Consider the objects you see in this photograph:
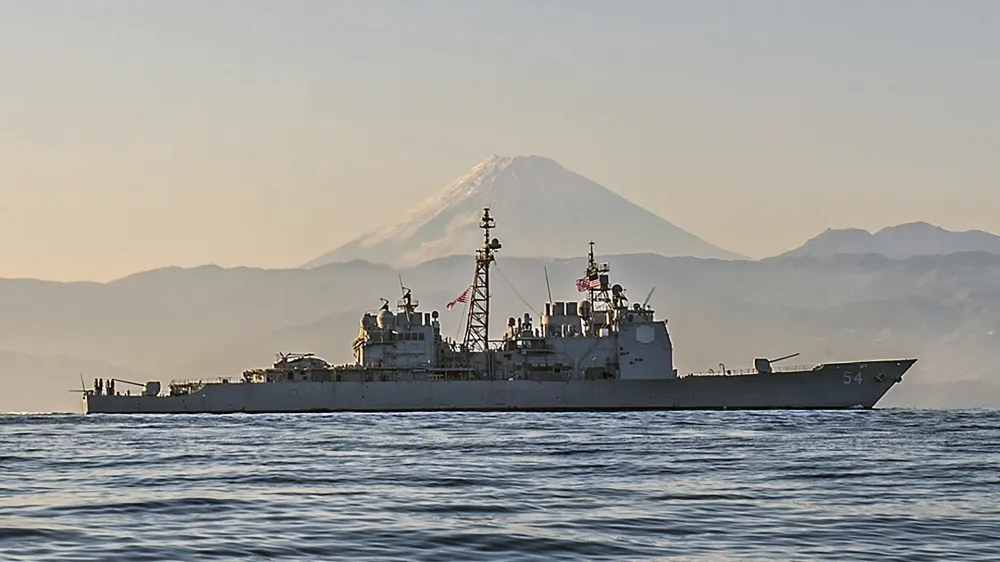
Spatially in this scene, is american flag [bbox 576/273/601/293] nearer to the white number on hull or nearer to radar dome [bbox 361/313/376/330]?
radar dome [bbox 361/313/376/330]

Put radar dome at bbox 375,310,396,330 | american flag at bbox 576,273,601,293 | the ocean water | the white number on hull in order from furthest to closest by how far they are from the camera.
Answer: radar dome at bbox 375,310,396,330, american flag at bbox 576,273,601,293, the white number on hull, the ocean water

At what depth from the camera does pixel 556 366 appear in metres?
69.4

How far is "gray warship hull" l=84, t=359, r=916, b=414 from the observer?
6769cm

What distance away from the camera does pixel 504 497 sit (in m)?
23.7

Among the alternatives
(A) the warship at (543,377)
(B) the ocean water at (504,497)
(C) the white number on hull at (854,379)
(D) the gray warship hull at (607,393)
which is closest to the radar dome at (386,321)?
(A) the warship at (543,377)

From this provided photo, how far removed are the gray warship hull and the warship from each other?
48 millimetres

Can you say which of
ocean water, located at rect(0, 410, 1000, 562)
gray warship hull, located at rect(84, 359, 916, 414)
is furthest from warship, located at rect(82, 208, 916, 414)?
ocean water, located at rect(0, 410, 1000, 562)

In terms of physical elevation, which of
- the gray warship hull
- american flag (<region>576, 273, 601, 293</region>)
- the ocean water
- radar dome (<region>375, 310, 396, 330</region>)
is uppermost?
american flag (<region>576, 273, 601, 293</region>)

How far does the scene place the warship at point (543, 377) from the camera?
2672 inches

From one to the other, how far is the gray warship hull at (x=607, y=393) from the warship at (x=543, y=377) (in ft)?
0.16

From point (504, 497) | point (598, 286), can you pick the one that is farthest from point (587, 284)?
point (504, 497)

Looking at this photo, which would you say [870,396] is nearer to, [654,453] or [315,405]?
[315,405]

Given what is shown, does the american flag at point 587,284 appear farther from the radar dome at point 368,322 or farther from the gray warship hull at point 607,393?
the radar dome at point 368,322

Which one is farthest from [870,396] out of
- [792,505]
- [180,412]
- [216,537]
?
[216,537]
